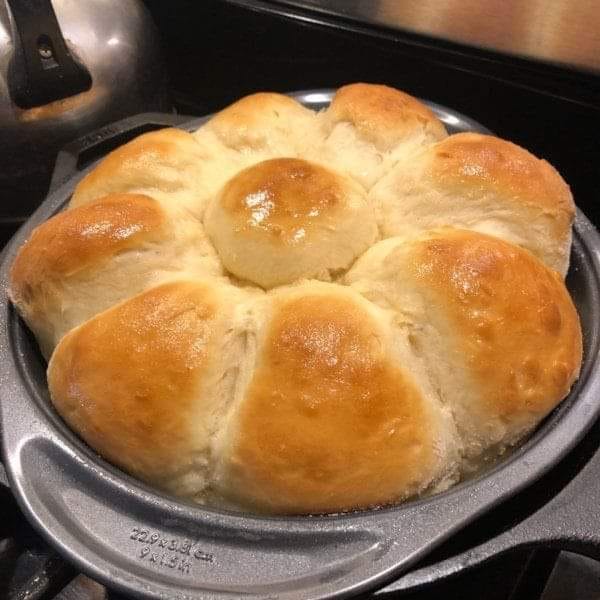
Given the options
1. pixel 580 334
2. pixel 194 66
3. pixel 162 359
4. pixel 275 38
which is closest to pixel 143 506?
pixel 162 359

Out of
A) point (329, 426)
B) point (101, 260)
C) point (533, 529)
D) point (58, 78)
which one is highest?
point (58, 78)

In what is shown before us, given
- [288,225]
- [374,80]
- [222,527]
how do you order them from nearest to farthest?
[222,527] < [288,225] < [374,80]

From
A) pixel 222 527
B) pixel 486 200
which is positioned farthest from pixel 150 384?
pixel 486 200

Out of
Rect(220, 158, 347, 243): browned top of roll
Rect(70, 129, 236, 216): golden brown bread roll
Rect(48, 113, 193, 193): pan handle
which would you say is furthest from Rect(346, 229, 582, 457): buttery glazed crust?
Rect(48, 113, 193, 193): pan handle

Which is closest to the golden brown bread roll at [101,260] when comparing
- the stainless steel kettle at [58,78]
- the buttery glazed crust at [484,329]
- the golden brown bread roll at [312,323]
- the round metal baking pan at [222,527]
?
the golden brown bread roll at [312,323]

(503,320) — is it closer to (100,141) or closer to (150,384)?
(150,384)

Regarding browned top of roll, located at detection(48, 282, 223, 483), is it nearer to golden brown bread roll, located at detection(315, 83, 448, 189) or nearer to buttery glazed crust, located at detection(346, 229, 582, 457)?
buttery glazed crust, located at detection(346, 229, 582, 457)
